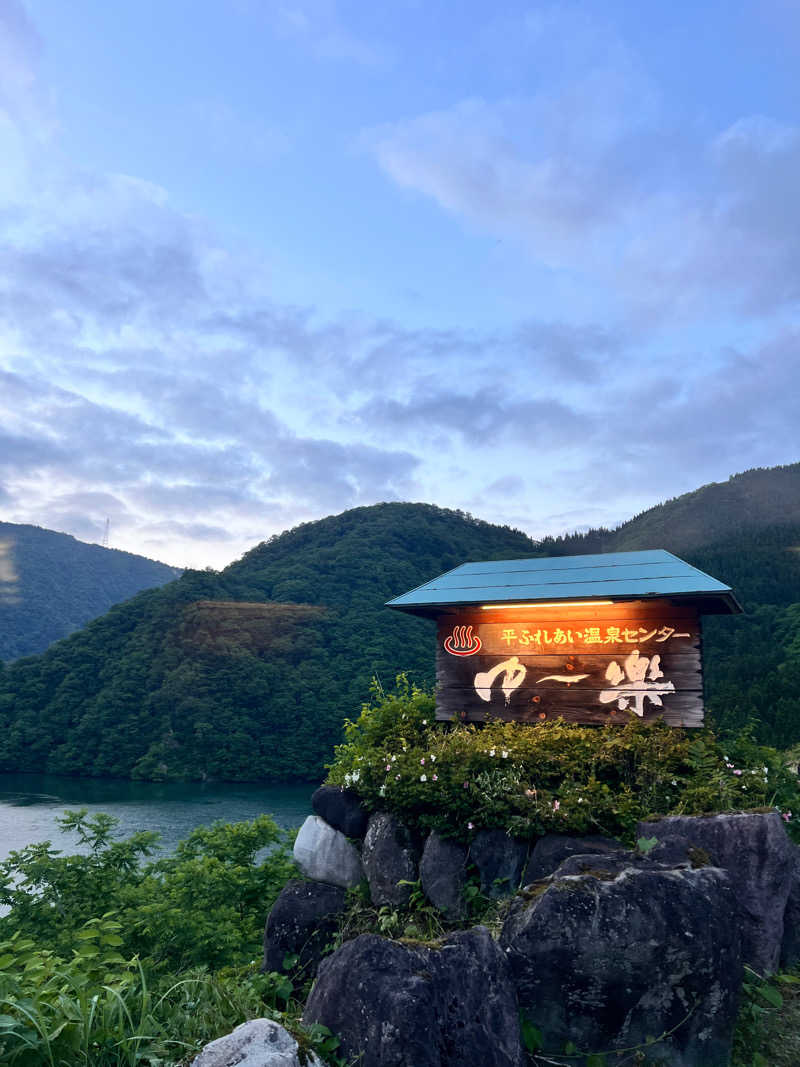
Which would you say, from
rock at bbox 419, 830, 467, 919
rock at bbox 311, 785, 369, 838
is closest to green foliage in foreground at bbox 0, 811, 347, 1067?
rock at bbox 419, 830, 467, 919

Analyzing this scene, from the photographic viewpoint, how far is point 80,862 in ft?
34.5

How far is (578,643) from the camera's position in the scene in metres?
8.85

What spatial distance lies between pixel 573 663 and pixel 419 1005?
588 cm

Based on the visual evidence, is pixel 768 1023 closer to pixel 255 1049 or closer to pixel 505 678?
pixel 255 1049

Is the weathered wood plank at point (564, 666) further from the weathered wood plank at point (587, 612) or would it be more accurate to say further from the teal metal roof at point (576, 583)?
the teal metal roof at point (576, 583)

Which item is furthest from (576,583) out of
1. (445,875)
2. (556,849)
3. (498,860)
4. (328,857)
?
(328,857)

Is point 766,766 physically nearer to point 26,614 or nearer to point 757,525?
point 757,525

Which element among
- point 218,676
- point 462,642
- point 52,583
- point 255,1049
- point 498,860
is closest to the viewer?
point 255,1049

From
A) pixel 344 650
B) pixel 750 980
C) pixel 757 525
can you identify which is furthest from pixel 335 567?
pixel 750 980

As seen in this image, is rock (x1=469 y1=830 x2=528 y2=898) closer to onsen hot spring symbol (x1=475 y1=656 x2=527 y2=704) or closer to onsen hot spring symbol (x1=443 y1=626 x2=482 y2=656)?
onsen hot spring symbol (x1=475 y1=656 x2=527 y2=704)

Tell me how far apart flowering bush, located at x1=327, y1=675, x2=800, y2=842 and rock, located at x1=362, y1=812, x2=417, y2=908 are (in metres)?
0.18

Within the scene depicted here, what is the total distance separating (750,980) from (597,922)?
6.46 feet

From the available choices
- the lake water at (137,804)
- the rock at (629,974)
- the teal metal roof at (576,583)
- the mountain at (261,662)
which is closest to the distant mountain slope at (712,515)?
the mountain at (261,662)

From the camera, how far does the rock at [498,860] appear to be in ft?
21.2
